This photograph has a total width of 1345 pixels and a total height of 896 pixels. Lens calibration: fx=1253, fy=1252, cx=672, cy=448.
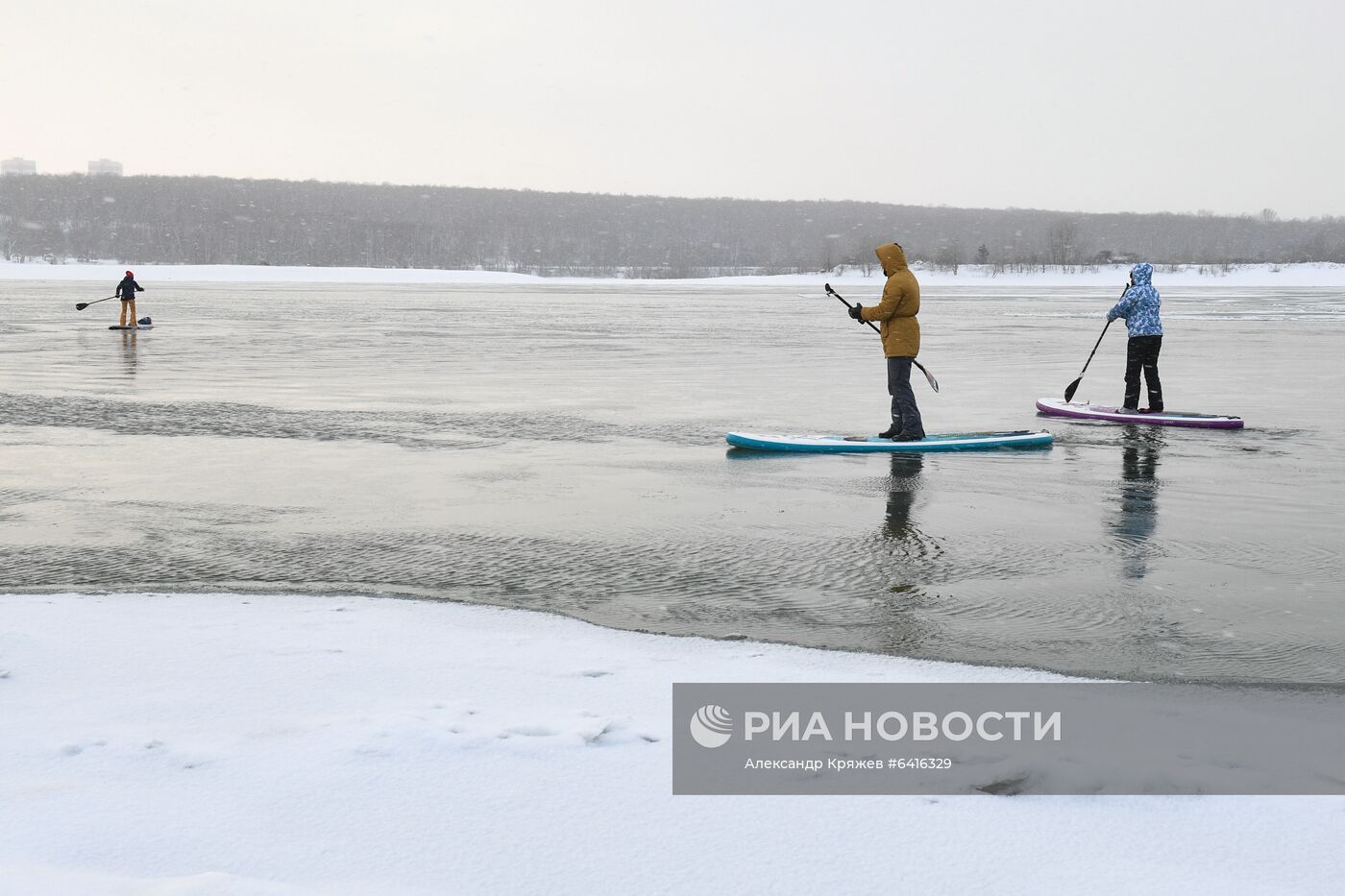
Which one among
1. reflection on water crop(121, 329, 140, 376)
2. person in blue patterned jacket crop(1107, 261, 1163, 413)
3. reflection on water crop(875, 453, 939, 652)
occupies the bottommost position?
reflection on water crop(875, 453, 939, 652)

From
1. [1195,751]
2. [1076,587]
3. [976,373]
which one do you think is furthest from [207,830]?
[976,373]

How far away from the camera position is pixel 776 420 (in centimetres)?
1273

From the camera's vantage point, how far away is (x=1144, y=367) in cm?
1280

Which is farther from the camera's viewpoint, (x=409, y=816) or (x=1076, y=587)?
(x=1076, y=587)

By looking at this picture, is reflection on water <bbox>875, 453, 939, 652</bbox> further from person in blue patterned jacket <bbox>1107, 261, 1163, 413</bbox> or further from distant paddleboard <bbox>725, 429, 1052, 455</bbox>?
person in blue patterned jacket <bbox>1107, 261, 1163, 413</bbox>

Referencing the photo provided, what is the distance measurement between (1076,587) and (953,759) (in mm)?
2522

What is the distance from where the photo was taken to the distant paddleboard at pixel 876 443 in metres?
10.5

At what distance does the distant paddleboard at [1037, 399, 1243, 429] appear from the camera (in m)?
12.1

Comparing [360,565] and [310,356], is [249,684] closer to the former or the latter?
[360,565]

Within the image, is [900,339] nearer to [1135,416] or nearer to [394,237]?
[1135,416]

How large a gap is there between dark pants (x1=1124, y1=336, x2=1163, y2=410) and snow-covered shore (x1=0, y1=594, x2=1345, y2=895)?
901 cm

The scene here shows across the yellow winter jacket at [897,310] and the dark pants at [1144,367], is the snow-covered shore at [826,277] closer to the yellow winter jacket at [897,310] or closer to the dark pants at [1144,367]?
the dark pants at [1144,367]

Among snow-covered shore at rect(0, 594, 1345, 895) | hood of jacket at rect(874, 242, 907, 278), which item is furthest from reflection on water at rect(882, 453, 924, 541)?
snow-covered shore at rect(0, 594, 1345, 895)

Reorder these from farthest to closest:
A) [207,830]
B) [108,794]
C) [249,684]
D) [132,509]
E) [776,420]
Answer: [776,420], [132,509], [249,684], [108,794], [207,830]
